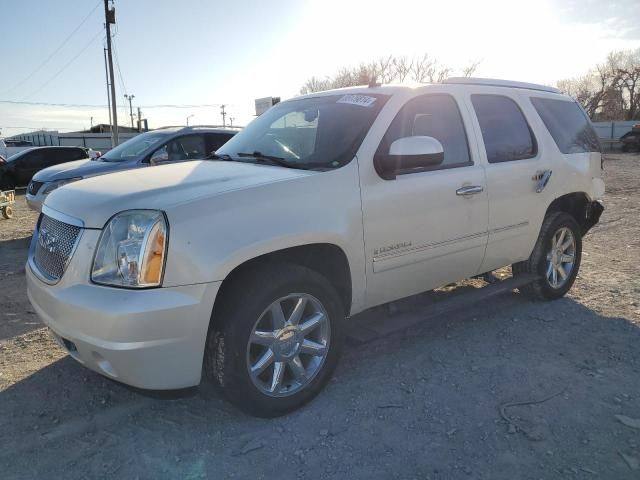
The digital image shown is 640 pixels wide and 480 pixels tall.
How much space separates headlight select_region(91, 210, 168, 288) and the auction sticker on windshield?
1750mm

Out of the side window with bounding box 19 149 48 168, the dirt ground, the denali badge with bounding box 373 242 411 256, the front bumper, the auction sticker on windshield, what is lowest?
the dirt ground

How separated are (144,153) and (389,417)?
684cm

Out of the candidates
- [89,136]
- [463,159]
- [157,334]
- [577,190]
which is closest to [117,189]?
[157,334]

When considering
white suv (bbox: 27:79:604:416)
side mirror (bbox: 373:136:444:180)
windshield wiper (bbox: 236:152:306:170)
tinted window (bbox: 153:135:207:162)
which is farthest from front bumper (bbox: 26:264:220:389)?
tinted window (bbox: 153:135:207:162)

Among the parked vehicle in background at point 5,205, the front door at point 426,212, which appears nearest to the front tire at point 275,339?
the front door at point 426,212

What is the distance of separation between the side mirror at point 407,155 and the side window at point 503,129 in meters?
0.94

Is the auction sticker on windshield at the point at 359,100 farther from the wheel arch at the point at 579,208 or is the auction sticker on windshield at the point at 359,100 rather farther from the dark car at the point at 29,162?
the dark car at the point at 29,162

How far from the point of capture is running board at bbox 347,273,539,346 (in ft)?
11.6

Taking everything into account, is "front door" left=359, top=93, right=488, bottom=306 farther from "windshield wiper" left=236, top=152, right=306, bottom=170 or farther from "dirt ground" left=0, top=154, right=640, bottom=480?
"dirt ground" left=0, top=154, right=640, bottom=480

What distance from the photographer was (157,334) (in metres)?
2.54

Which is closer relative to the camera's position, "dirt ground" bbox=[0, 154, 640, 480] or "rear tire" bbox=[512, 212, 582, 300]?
"dirt ground" bbox=[0, 154, 640, 480]

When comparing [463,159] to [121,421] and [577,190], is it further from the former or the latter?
[121,421]

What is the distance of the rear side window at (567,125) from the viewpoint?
190 inches

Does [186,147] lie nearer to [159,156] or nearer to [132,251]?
[159,156]
